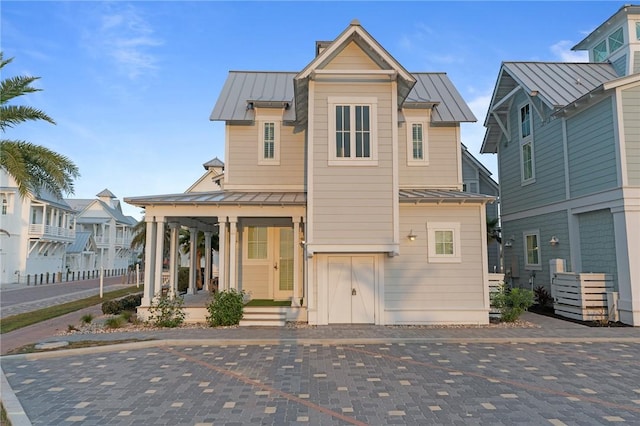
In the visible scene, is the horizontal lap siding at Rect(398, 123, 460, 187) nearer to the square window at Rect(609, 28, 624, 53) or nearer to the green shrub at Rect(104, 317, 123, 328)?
the square window at Rect(609, 28, 624, 53)

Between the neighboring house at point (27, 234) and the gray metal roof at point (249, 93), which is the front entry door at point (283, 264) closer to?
the gray metal roof at point (249, 93)

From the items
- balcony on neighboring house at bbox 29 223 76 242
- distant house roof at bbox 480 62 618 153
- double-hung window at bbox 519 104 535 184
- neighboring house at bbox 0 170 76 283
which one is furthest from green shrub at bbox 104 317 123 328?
balcony on neighboring house at bbox 29 223 76 242

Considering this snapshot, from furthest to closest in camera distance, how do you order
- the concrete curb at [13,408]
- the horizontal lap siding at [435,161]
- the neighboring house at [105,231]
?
1. the neighboring house at [105,231]
2. the horizontal lap siding at [435,161]
3. the concrete curb at [13,408]

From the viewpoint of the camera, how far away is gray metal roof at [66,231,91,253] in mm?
45844

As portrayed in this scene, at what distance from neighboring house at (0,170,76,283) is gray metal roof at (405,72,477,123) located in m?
31.8

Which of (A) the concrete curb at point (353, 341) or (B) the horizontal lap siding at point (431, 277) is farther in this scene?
(B) the horizontal lap siding at point (431, 277)

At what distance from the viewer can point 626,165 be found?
12102 millimetres

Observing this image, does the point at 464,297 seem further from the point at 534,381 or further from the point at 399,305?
the point at 534,381

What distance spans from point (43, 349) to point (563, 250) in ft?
55.8

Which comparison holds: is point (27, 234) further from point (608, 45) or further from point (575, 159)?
point (608, 45)

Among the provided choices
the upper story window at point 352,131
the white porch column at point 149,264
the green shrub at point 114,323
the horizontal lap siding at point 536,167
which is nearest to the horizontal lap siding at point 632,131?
the horizontal lap siding at point 536,167

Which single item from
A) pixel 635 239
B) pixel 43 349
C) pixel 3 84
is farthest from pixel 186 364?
pixel 635 239

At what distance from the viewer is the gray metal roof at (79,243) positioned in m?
45.8

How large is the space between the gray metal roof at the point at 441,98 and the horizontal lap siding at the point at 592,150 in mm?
3575
